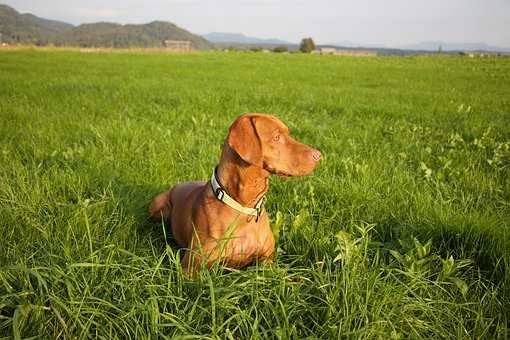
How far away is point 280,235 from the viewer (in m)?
3.15

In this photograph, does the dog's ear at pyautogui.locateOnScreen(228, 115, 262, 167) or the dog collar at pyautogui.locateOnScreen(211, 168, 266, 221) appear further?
the dog collar at pyautogui.locateOnScreen(211, 168, 266, 221)

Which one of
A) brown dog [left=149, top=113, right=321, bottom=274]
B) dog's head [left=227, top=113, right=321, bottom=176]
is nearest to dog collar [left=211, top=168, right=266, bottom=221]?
brown dog [left=149, top=113, right=321, bottom=274]

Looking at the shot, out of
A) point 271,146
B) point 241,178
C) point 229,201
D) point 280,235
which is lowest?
point 280,235

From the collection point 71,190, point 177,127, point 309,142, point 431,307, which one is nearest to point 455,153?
point 309,142

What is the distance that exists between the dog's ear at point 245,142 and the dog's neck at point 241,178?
123mm

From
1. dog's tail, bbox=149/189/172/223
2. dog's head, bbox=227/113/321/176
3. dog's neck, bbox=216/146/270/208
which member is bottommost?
dog's tail, bbox=149/189/172/223

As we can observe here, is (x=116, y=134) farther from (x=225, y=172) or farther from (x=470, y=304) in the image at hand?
(x=470, y=304)

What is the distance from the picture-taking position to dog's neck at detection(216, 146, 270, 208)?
251 cm

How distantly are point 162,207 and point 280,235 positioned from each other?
111 cm

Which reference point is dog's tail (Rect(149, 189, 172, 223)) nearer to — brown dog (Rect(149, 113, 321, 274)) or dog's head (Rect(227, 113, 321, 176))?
brown dog (Rect(149, 113, 321, 274))

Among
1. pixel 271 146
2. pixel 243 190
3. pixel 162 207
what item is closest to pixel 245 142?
pixel 271 146

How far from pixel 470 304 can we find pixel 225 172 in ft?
5.57

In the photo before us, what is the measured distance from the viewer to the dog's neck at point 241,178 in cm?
251

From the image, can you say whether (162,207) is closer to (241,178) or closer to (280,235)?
(280,235)
